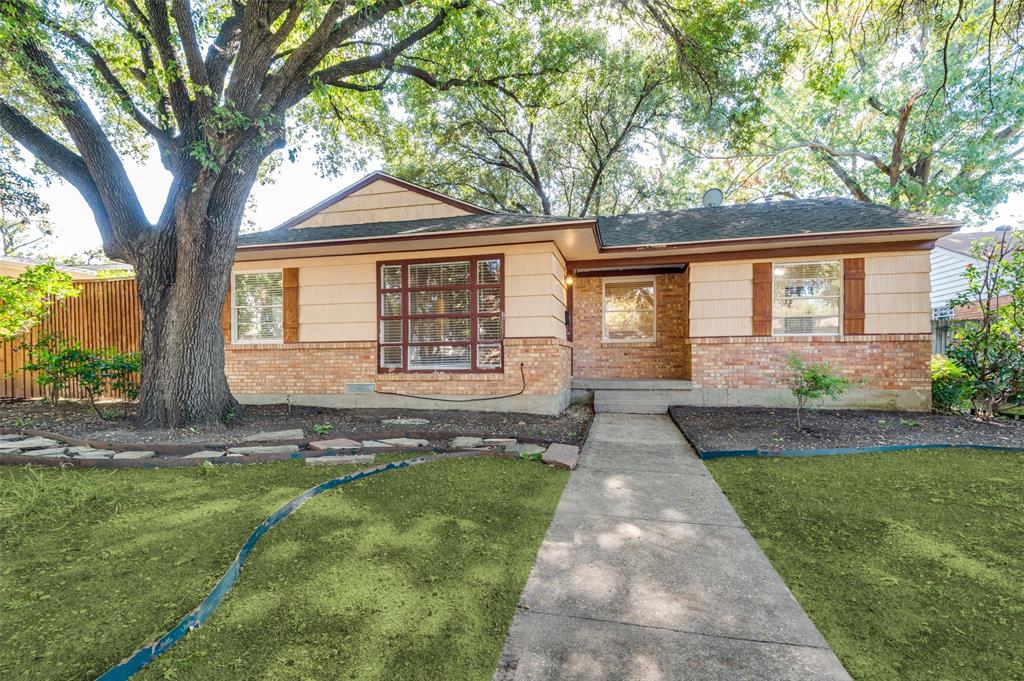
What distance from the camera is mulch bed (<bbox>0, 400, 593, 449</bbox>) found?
5000 mm

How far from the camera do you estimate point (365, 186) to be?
8.54 m

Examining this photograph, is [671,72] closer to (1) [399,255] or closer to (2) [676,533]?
(1) [399,255]

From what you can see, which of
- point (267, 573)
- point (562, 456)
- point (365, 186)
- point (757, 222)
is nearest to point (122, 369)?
point (365, 186)

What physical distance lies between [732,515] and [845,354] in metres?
5.72

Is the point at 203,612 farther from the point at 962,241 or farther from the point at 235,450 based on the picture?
the point at 962,241

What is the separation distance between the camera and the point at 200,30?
22.0 feet

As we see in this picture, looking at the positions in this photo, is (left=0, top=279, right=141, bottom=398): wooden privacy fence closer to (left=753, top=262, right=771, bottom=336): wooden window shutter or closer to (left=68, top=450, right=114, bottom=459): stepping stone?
(left=68, top=450, right=114, bottom=459): stepping stone

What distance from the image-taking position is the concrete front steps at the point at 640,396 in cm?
746

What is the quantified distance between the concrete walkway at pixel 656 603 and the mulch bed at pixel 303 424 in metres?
2.06

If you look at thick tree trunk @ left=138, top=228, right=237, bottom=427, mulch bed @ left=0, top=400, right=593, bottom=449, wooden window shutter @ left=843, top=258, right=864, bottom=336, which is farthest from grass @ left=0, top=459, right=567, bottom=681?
wooden window shutter @ left=843, top=258, right=864, bottom=336

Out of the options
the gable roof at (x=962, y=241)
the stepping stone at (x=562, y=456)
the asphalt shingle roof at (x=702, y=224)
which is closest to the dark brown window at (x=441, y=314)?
the asphalt shingle roof at (x=702, y=224)

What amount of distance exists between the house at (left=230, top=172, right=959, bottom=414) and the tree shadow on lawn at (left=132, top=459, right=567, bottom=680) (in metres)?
4.26

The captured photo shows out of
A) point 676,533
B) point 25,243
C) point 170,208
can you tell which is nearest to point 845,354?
point 676,533

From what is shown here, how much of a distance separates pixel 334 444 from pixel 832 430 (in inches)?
235
